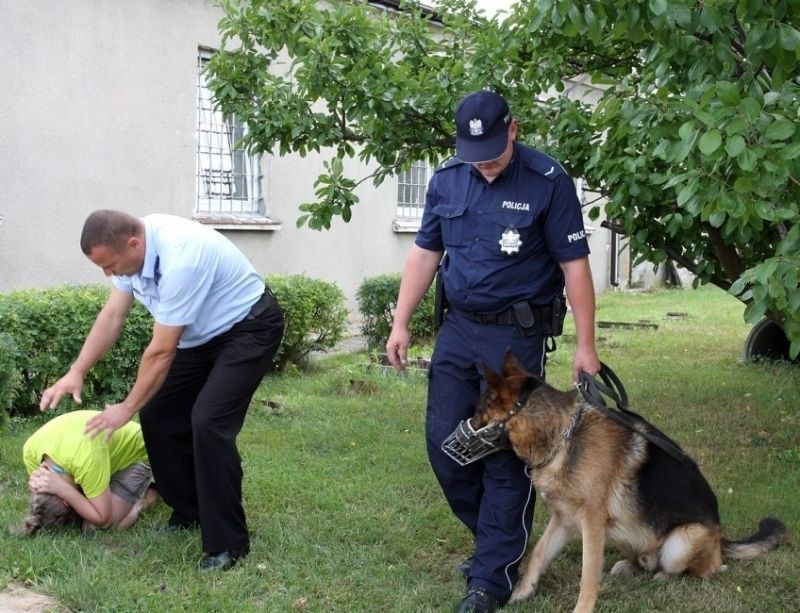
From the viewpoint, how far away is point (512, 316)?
4.07 m

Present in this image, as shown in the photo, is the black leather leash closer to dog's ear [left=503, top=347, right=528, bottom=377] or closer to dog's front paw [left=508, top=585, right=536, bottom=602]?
dog's ear [left=503, top=347, right=528, bottom=377]

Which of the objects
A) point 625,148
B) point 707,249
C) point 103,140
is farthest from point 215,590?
point 103,140

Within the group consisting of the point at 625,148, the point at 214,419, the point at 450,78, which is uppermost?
the point at 450,78

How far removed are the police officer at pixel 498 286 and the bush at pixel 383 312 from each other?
6.57 metres

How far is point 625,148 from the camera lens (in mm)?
5719

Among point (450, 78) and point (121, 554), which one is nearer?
point (121, 554)

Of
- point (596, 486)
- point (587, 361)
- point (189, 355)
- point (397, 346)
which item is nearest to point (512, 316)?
point (587, 361)

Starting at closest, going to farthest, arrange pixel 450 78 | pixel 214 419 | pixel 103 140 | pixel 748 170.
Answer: pixel 748 170 < pixel 214 419 < pixel 450 78 < pixel 103 140

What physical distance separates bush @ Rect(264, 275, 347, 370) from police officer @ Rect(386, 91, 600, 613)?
4986mm

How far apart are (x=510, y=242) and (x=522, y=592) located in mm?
1546

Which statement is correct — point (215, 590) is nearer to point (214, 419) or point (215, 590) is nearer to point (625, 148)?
point (214, 419)

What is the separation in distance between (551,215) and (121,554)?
258 centimetres

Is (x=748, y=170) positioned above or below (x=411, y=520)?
above

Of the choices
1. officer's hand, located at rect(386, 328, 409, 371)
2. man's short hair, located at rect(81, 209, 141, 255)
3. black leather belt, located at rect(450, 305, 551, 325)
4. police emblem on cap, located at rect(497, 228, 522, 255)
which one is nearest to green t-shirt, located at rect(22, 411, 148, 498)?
man's short hair, located at rect(81, 209, 141, 255)
